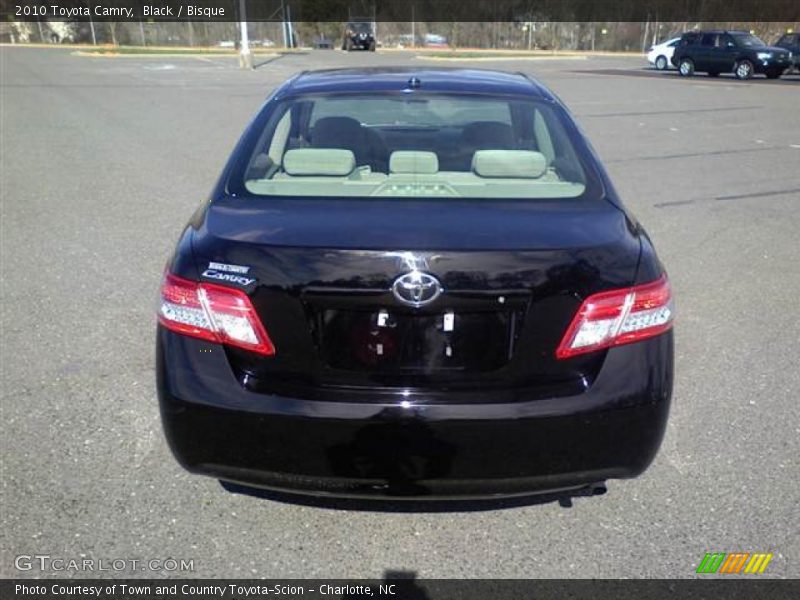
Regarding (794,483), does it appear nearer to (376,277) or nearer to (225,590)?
(376,277)

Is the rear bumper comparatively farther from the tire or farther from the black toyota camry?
the tire

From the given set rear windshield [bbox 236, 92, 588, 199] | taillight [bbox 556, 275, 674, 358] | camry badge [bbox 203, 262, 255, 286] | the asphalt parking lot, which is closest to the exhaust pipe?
the asphalt parking lot

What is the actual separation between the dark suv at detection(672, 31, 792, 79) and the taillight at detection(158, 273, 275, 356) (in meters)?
27.5

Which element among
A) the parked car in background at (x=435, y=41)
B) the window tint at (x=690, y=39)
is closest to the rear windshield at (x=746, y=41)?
the window tint at (x=690, y=39)

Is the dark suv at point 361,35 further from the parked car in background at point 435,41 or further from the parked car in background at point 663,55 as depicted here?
the parked car in background at point 663,55

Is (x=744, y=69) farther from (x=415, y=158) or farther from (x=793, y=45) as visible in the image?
(x=415, y=158)

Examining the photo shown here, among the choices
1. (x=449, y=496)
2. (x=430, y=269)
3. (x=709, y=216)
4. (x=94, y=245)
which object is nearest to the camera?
(x=430, y=269)

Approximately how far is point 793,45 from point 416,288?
2926cm

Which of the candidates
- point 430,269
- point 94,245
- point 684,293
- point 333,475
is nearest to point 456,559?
point 333,475

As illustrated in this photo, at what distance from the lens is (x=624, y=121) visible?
14.3 metres

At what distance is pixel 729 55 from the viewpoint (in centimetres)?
2586

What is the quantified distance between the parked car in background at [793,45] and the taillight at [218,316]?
2860cm

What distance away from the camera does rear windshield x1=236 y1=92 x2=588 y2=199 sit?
2746 millimetres

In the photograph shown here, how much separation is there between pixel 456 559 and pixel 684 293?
10.4 ft
